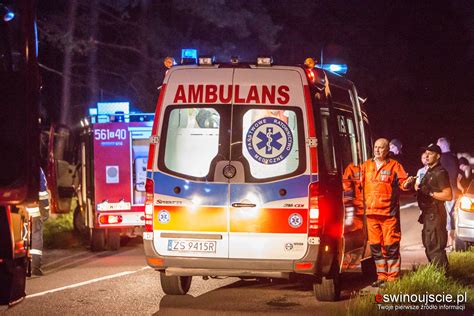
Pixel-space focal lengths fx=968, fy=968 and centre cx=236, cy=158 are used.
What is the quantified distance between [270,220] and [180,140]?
4.13ft

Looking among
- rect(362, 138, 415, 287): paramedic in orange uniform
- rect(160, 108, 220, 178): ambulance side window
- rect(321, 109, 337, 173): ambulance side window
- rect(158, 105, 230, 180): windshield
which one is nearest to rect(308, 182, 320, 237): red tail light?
rect(321, 109, 337, 173): ambulance side window

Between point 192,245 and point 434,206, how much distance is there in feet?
10.9

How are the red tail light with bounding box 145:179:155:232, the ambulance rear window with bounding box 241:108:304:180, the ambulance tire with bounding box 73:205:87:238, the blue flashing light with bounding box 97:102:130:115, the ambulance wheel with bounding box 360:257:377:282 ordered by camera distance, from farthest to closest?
the ambulance tire with bounding box 73:205:87:238, the blue flashing light with bounding box 97:102:130:115, the ambulance wheel with bounding box 360:257:377:282, the red tail light with bounding box 145:179:155:232, the ambulance rear window with bounding box 241:108:304:180

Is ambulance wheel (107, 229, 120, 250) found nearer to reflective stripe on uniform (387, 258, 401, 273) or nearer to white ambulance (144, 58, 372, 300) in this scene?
white ambulance (144, 58, 372, 300)

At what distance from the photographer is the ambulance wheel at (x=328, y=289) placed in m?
10.3

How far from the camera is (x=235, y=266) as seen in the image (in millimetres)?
9727

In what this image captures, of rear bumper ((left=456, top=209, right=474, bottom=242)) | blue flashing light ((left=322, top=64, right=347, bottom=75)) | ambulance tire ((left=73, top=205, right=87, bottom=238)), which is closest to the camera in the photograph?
blue flashing light ((left=322, top=64, right=347, bottom=75))

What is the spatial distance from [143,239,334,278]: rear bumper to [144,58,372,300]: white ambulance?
0.01 m

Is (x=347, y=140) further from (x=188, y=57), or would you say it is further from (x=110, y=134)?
(x=110, y=134)

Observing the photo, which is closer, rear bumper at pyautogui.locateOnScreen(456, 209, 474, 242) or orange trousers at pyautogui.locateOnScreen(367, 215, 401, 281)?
orange trousers at pyautogui.locateOnScreen(367, 215, 401, 281)

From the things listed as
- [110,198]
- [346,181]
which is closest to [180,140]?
[346,181]

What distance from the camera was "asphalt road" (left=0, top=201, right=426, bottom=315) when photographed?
396 inches

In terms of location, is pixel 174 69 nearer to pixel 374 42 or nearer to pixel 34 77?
pixel 34 77

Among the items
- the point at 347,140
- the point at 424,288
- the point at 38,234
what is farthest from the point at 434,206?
the point at 38,234
